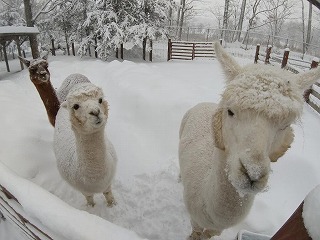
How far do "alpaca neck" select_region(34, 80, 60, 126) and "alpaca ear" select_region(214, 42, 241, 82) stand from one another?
4142mm

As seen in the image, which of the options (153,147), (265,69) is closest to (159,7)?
(153,147)

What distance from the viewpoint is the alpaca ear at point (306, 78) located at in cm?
163

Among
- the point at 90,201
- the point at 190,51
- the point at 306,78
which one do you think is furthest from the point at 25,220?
the point at 190,51

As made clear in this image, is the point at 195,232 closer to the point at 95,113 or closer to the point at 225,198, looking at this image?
the point at 225,198

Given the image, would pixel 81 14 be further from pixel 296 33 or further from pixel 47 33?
pixel 296 33

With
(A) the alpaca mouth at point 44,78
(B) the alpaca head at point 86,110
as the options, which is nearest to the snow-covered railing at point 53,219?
(B) the alpaca head at point 86,110

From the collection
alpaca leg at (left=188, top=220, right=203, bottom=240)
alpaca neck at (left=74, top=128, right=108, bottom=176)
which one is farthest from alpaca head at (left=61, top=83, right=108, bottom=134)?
alpaca leg at (left=188, top=220, right=203, bottom=240)

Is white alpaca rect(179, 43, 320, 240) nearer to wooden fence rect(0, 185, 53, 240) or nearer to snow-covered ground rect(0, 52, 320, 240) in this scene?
snow-covered ground rect(0, 52, 320, 240)

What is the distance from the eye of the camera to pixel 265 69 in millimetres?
1600

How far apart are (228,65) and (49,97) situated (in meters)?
4.26

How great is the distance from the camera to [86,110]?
2678 mm

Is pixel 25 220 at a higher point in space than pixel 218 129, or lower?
lower

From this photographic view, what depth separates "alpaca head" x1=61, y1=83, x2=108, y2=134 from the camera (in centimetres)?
266

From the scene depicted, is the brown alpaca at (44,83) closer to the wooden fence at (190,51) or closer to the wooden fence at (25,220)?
the wooden fence at (25,220)
